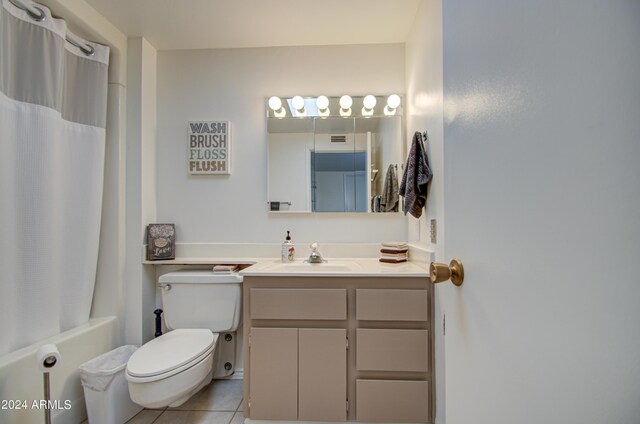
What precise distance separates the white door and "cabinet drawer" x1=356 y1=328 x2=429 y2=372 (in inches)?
35.2

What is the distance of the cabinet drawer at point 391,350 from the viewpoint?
1425 mm

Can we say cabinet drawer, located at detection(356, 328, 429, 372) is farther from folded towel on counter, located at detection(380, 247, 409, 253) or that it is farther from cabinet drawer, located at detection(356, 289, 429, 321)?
folded towel on counter, located at detection(380, 247, 409, 253)

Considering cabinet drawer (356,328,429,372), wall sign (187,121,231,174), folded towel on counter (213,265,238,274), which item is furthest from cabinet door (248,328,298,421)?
wall sign (187,121,231,174)

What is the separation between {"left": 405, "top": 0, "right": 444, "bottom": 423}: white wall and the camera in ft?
4.49

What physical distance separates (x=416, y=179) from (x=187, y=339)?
1685 millimetres

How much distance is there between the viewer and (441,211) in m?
1.39

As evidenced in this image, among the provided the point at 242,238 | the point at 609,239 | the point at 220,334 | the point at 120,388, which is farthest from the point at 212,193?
the point at 609,239

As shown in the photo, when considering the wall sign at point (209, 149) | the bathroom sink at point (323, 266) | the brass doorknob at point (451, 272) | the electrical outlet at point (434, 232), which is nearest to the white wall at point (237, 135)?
the wall sign at point (209, 149)

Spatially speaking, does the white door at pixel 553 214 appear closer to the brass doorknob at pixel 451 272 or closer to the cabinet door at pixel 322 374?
the brass doorknob at pixel 451 272

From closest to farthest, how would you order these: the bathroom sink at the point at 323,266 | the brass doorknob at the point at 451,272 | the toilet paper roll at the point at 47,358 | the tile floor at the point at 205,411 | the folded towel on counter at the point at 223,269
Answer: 1. the brass doorknob at the point at 451,272
2. the toilet paper roll at the point at 47,358
3. the tile floor at the point at 205,411
4. the bathroom sink at the point at 323,266
5. the folded towel on counter at the point at 223,269

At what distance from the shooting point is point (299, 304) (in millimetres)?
1478

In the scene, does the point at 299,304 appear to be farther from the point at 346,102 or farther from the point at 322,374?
the point at 346,102

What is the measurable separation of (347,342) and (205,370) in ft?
2.67

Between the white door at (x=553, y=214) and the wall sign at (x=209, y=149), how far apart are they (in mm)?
1841
